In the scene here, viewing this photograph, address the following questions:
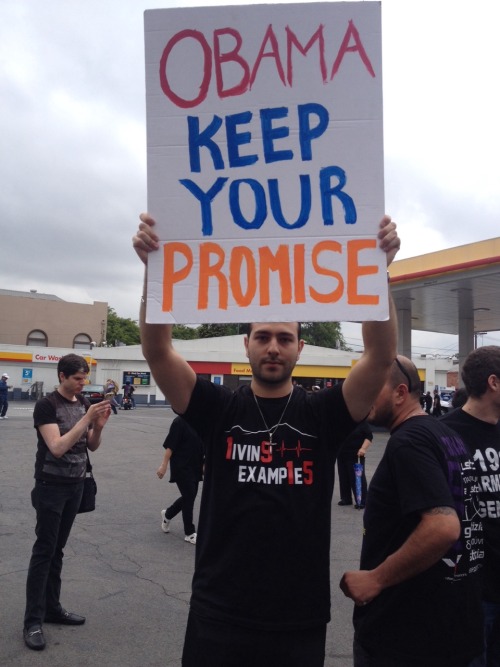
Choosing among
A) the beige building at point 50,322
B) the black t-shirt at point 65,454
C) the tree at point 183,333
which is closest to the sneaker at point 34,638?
the black t-shirt at point 65,454

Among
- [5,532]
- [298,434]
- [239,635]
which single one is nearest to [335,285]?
[298,434]

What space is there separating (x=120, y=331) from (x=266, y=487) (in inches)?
2912

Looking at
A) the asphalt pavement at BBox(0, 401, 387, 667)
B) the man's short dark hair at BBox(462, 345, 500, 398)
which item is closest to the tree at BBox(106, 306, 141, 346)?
the asphalt pavement at BBox(0, 401, 387, 667)

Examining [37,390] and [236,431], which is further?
[37,390]

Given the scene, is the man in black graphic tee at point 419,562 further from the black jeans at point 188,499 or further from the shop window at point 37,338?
the shop window at point 37,338

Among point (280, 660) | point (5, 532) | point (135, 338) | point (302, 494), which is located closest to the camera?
point (280, 660)

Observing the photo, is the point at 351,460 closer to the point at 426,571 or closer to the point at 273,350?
the point at 426,571

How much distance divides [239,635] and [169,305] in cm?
119

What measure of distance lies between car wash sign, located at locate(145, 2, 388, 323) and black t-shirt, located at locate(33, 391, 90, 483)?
8.07 ft

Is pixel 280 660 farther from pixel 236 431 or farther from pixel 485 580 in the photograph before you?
pixel 485 580

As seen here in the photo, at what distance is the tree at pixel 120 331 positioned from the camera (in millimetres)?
73625

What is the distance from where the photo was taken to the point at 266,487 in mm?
2191

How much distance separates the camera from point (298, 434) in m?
2.28

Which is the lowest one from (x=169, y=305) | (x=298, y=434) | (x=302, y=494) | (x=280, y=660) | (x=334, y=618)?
(x=334, y=618)
